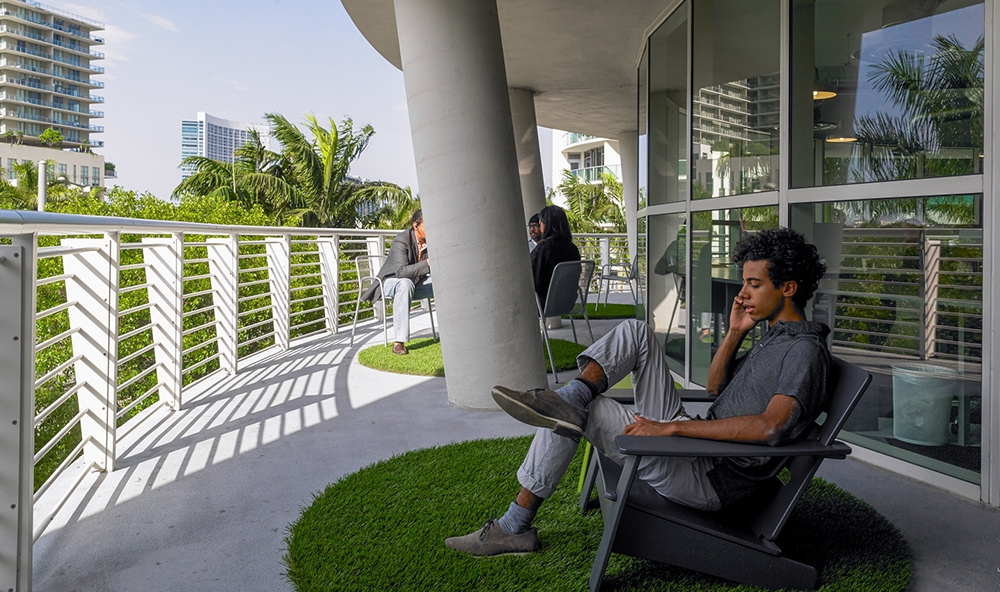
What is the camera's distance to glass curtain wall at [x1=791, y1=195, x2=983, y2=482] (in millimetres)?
3236

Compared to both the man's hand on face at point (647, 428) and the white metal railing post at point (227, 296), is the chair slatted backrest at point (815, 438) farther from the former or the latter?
the white metal railing post at point (227, 296)

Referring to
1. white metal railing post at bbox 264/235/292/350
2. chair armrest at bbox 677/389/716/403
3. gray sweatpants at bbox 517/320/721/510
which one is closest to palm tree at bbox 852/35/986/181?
chair armrest at bbox 677/389/716/403

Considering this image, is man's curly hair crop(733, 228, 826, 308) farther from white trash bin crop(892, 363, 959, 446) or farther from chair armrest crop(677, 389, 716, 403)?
white trash bin crop(892, 363, 959, 446)

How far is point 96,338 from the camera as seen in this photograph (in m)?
3.30

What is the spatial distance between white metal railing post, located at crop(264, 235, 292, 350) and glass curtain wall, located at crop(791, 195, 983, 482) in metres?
4.93

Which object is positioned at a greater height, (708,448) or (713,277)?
(713,277)

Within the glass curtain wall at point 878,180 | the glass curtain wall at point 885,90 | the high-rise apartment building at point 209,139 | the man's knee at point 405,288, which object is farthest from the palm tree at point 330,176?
Answer: the high-rise apartment building at point 209,139

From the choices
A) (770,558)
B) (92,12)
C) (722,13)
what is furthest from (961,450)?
(92,12)

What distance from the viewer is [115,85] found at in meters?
98.8

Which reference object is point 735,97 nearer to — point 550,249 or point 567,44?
point 550,249

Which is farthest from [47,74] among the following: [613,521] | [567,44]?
[613,521]

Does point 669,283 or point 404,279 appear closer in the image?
point 669,283

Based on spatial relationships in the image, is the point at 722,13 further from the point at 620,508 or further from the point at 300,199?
the point at 300,199

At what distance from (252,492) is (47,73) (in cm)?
12232
